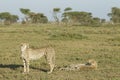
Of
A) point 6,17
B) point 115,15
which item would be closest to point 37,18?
point 6,17

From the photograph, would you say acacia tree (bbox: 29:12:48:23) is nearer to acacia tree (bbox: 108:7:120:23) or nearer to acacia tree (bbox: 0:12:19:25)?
acacia tree (bbox: 0:12:19:25)

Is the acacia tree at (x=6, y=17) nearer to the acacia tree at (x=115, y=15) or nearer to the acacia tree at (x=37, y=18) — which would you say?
the acacia tree at (x=37, y=18)

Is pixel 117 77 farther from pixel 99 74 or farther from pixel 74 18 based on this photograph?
pixel 74 18

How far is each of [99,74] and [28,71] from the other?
1.94 metres

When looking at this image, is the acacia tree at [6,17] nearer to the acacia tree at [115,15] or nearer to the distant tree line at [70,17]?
the distant tree line at [70,17]

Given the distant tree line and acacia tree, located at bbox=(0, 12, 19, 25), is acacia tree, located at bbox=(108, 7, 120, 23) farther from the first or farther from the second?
acacia tree, located at bbox=(0, 12, 19, 25)

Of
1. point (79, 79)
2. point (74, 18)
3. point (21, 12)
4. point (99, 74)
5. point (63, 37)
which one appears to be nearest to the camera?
point (79, 79)

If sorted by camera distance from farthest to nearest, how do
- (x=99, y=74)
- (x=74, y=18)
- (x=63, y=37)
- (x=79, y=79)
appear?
(x=74, y=18) → (x=63, y=37) → (x=99, y=74) → (x=79, y=79)

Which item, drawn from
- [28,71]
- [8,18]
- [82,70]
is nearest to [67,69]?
[82,70]

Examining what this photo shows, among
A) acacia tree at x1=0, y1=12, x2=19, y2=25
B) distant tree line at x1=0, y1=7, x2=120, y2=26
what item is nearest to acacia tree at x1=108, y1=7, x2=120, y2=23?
distant tree line at x1=0, y1=7, x2=120, y2=26

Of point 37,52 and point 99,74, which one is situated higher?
point 37,52

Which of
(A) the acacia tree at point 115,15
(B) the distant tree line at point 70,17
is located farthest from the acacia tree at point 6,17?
(A) the acacia tree at point 115,15

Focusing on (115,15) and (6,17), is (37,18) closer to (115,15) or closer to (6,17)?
(6,17)

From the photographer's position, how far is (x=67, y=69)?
34.7 feet
